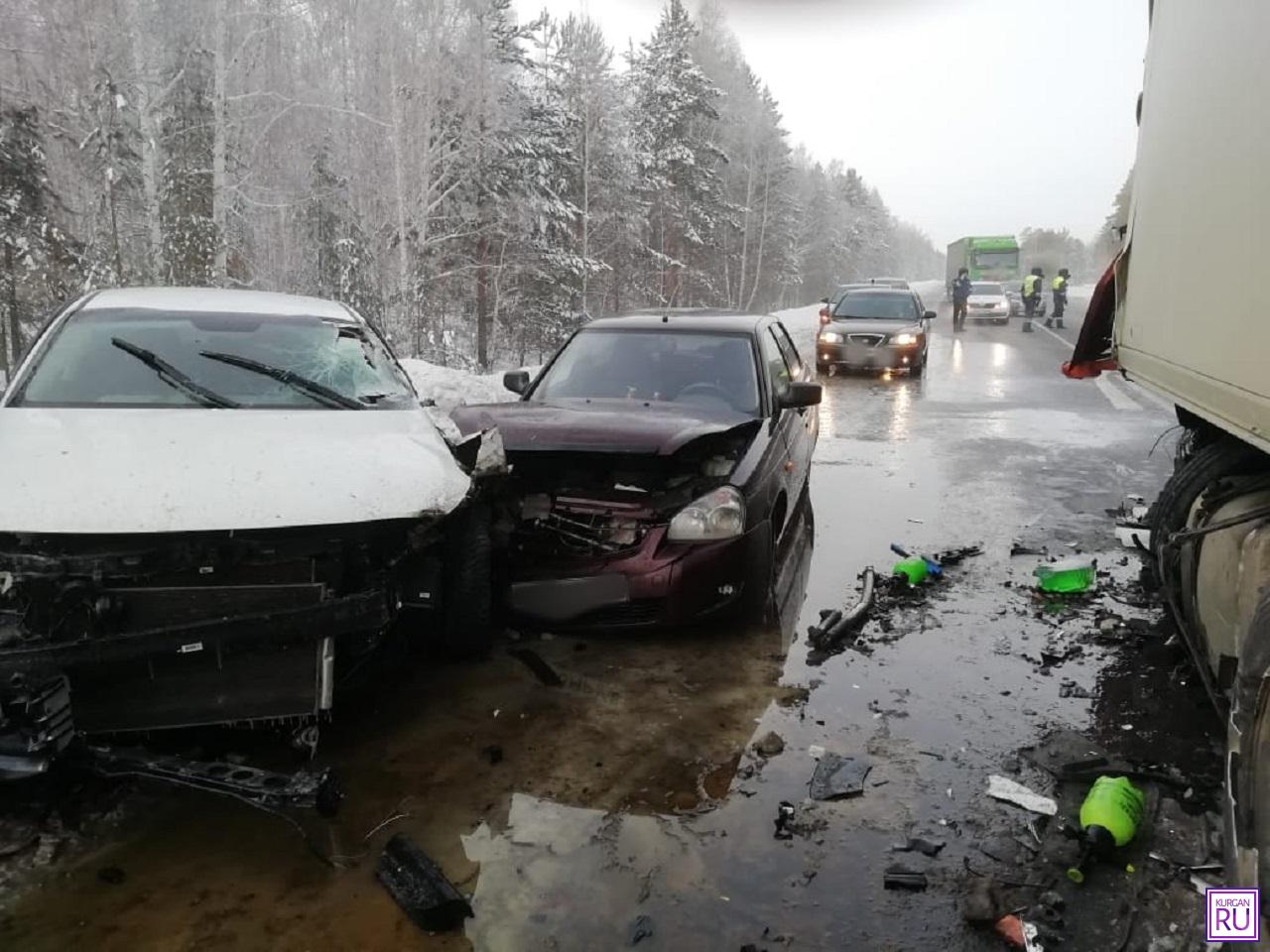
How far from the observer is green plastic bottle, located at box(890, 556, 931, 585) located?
5.51m

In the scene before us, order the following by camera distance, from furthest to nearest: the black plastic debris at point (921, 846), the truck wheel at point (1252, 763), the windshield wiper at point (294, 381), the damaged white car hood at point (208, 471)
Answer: the windshield wiper at point (294, 381) → the black plastic debris at point (921, 846) → the damaged white car hood at point (208, 471) → the truck wheel at point (1252, 763)

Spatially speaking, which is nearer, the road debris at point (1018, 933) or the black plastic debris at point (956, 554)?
the road debris at point (1018, 933)

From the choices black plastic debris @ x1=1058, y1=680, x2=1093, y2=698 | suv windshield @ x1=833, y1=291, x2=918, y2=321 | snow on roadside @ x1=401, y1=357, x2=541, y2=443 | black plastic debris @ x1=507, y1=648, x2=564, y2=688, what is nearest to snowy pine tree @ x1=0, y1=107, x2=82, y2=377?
snow on roadside @ x1=401, y1=357, x2=541, y2=443

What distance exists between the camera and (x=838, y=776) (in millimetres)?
3332

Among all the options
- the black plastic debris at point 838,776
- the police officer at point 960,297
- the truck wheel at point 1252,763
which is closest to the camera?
the truck wheel at point 1252,763

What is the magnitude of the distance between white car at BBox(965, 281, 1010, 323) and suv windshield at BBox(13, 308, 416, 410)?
3017 cm

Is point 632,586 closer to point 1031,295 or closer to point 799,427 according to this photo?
point 799,427

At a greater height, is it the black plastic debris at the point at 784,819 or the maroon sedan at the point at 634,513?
the maroon sedan at the point at 634,513

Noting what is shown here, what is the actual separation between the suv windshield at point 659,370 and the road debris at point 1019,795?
9.23 feet

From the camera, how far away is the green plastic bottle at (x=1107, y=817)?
9.21ft

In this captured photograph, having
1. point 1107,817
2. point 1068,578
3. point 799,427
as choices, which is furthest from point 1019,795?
point 799,427

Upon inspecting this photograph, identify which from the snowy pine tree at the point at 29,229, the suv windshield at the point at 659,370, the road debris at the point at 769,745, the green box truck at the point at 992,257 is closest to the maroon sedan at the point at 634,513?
the suv windshield at the point at 659,370

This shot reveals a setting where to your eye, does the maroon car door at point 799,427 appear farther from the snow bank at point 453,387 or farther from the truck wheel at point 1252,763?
the snow bank at point 453,387

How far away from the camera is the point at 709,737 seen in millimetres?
3643
